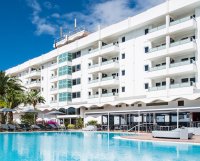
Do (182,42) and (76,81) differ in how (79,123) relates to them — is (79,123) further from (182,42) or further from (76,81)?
(182,42)

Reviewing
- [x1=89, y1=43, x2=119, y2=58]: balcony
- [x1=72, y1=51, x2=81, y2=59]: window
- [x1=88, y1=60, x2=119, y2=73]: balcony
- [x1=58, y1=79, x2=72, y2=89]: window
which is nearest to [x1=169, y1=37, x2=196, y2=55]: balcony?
[x1=88, y1=60, x2=119, y2=73]: balcony

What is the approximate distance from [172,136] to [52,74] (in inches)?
1683

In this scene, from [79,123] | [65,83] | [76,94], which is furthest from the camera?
[65,83]

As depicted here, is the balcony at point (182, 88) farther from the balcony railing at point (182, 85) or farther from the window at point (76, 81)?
the window at point (76, 81)

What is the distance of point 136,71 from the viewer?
Result: 4638 centimetres

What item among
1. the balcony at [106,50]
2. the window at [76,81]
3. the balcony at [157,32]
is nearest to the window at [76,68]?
the window at [76,81]

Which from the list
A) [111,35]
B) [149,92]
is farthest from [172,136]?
[111,35]

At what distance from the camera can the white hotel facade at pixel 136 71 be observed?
38.5 metres

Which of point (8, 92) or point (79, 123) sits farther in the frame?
point (79, 123)

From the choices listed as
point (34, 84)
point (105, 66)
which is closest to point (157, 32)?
point (105, 66)

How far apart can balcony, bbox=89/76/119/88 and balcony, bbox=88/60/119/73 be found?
5.57 ft

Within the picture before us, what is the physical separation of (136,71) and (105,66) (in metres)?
6.15

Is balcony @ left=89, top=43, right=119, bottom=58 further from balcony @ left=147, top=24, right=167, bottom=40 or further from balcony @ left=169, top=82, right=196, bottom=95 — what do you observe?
balcony @ left=169, top=82, right=196, bottom=95

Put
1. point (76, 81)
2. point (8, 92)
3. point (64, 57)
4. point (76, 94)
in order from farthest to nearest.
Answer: point (64, 57), point (76, 81), point (76, 94), point (8, 92)
